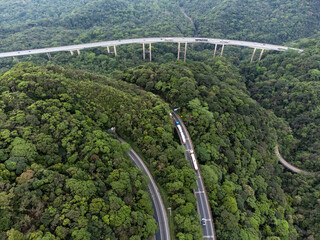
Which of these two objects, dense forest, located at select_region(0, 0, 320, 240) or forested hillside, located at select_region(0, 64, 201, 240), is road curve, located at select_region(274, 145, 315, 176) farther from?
forested hillside, located at select_region(0, 64, 201, 240)

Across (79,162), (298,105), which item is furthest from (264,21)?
(79,162)

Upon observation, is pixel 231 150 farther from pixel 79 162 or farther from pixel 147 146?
pixel 79 162

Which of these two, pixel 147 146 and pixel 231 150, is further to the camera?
pixel 231 150

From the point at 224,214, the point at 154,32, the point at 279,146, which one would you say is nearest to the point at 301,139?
the point at 279,146

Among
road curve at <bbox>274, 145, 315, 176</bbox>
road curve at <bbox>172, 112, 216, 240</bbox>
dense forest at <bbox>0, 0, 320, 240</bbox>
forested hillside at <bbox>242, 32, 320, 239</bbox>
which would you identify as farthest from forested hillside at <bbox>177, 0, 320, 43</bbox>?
road curve at <bbox>172, 112, 216, 240</bbox>

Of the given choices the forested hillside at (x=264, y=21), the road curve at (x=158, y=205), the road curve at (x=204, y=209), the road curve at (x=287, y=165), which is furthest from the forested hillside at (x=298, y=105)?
the road curve at (x=158, y=205)

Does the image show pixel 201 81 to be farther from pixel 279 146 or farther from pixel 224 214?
pixel 224 214
